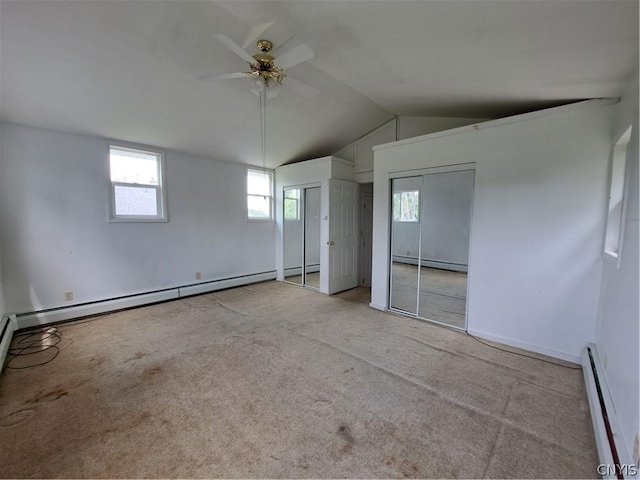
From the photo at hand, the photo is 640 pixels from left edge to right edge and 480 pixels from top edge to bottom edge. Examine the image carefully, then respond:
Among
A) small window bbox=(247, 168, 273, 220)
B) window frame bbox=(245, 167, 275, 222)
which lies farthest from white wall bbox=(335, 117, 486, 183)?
small window bbox=(247, 168, 273, 220)

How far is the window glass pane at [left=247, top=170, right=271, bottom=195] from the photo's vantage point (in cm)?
582

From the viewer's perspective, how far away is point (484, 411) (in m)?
2.06

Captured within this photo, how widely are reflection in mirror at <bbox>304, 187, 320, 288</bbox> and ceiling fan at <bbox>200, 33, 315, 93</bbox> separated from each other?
10.1ft

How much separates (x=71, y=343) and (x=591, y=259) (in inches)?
222

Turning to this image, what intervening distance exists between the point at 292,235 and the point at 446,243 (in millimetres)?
3459

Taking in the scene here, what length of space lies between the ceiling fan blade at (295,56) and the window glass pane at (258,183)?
372 cm

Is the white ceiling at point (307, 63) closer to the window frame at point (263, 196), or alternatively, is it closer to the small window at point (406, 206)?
the small window at point (406, 206)

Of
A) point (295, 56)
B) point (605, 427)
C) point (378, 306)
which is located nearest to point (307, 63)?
point (295, 56)

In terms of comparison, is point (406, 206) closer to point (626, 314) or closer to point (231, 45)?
point (626, 314)

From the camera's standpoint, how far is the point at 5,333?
2986mm

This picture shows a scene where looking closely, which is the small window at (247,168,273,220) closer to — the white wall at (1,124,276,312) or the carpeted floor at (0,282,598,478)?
the white wall at (1,124,276,312)

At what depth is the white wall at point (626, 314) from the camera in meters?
1.51

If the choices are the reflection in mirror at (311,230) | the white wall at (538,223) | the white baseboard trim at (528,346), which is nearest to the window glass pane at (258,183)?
the reflection in mirror at (311,230)

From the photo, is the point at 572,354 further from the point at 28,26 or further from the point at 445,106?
the point at 28,26
